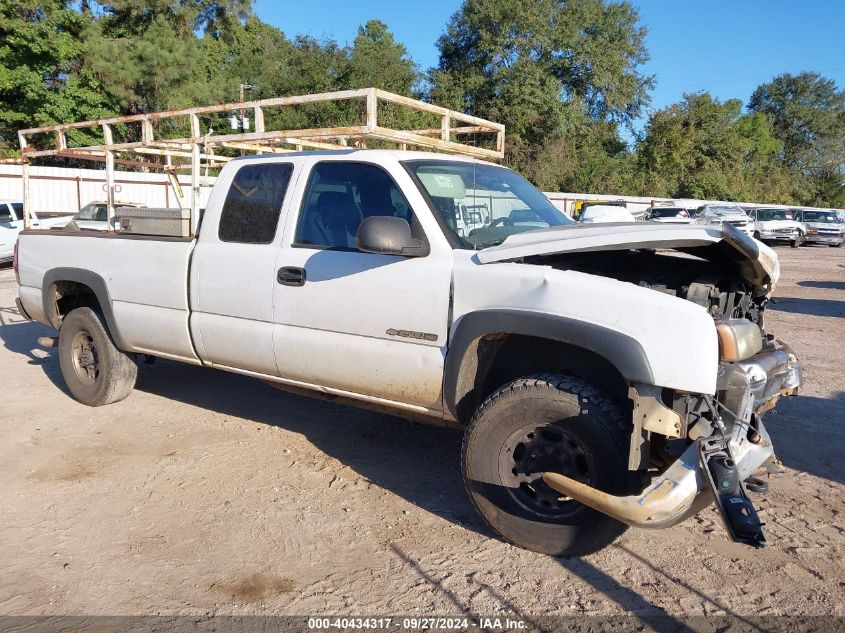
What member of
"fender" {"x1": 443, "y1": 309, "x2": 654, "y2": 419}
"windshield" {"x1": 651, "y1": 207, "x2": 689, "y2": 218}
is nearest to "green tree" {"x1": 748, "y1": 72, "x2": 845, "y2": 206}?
"windshield" {"x1": 651, "y1": 207, "x2": 689, "y2": 218}

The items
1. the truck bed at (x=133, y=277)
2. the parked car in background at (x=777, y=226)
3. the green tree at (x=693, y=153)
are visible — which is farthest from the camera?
the green tree at (x=693, y=153)

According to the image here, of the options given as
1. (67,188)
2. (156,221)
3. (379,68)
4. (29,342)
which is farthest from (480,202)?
(379,68)

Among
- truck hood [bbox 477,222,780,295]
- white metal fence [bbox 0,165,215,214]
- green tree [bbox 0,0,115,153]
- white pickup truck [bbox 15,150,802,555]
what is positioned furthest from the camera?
green tree [bbox 0,0,115,153]

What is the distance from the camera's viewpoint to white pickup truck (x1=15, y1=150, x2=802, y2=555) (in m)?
3.10

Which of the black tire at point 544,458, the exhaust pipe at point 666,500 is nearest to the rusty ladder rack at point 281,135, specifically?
the black tire at point 544,458

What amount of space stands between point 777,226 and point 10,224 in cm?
2908

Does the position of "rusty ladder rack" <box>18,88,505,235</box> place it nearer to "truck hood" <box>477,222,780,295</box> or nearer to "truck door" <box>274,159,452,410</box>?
"truck door" <box>274,159,452,410</box>

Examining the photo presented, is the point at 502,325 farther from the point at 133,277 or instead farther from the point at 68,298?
the point at 68,298

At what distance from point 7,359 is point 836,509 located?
7.71 metres

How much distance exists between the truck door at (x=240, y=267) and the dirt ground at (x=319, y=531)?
761mm

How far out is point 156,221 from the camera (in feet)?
17.3

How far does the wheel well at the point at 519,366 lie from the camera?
357 centimetres

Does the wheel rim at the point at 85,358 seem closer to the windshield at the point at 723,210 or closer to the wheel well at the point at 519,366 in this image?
the wheel well at the point at 519,366

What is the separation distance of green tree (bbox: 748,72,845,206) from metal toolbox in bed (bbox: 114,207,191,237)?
77.4 meters
